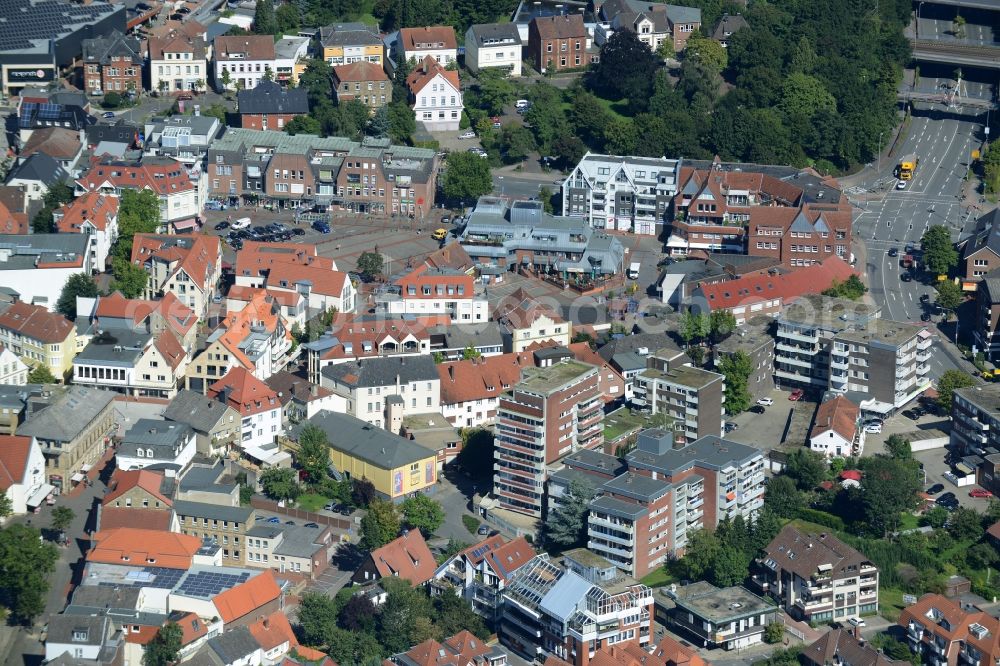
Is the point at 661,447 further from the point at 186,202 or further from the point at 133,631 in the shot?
the point at 186,202

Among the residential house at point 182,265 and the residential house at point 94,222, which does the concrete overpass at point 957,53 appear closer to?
the residential house at point 182,265

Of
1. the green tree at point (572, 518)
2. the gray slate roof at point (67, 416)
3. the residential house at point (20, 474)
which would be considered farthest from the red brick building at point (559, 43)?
the residential house at point (20, 474)

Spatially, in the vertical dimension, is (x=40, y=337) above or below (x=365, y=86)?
below

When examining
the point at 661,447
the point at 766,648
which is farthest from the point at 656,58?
the point at 766,648

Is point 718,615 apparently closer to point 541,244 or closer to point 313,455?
point 313,455

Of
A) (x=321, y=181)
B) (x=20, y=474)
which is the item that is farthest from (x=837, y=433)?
(x=321, y=181)
